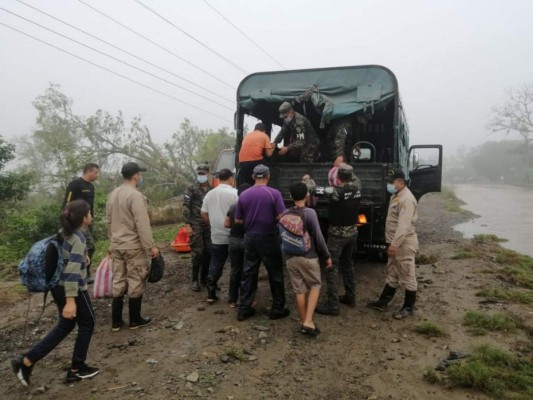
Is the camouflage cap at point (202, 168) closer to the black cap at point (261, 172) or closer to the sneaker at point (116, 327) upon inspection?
the black cap at point (261, 172)

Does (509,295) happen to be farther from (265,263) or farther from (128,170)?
(128,170)

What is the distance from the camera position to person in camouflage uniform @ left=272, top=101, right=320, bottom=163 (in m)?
5.84

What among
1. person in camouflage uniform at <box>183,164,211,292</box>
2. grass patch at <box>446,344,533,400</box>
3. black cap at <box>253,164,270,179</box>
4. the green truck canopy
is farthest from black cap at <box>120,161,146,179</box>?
grass patch at <box>446,344,533,400</box>

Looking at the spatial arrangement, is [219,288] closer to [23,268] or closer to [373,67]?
[23,268]

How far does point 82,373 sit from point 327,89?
483 centimetres

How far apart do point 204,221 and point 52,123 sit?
17275 millimetres

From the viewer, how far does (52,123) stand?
18.7 metres

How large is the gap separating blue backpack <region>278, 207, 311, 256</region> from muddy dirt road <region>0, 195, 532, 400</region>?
2.90 ft

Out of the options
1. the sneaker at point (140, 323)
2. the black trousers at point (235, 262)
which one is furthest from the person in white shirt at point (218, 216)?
the sneaker at point (140, 323)

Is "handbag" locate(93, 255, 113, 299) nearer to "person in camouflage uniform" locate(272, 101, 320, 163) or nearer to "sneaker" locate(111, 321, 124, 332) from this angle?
"sneaker" locate(111, 321, 124, 332)

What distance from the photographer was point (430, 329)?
384 cm

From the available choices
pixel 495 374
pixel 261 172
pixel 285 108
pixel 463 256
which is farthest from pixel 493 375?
pixel 463 256

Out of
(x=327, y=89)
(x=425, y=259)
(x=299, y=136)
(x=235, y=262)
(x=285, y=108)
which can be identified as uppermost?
(x=327, y=89)

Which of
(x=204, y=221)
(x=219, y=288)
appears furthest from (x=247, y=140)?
(x=219, y=288)
